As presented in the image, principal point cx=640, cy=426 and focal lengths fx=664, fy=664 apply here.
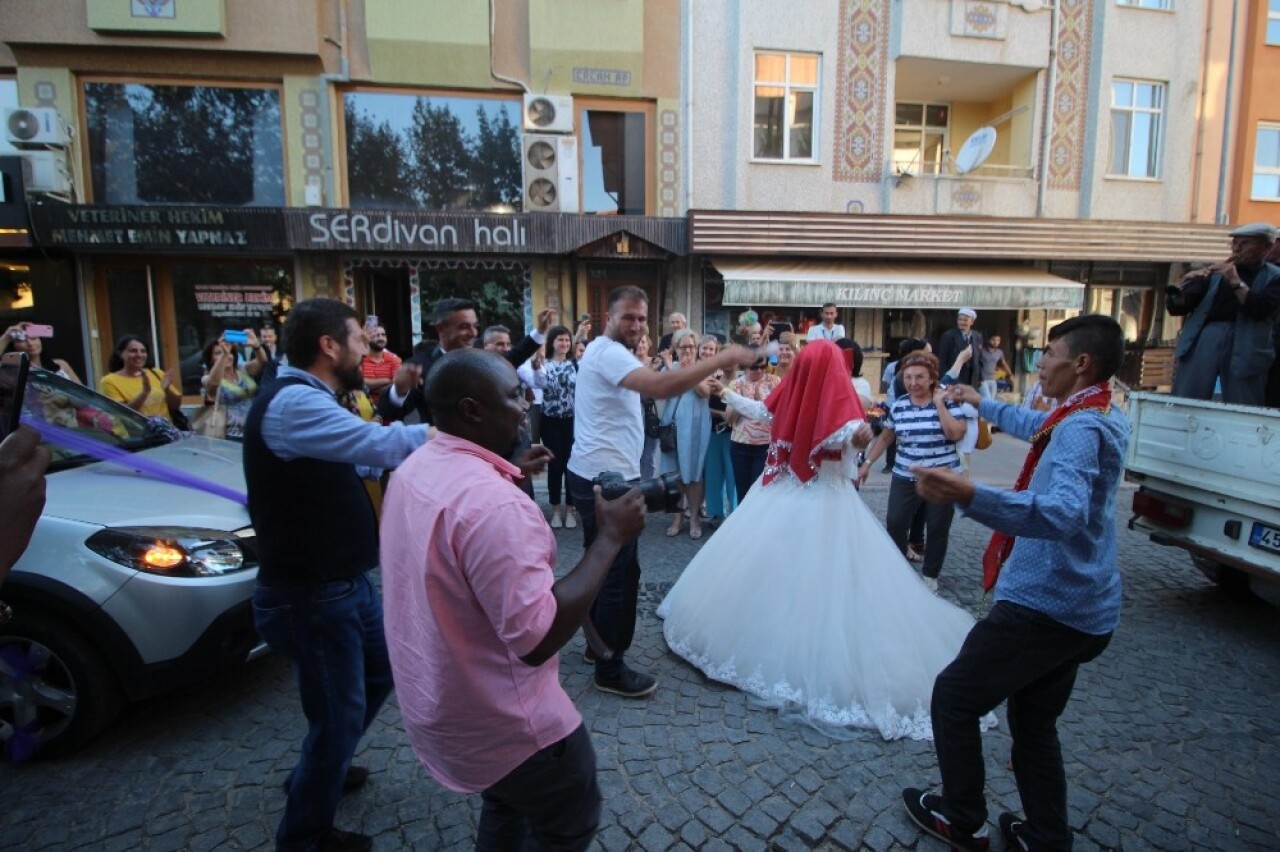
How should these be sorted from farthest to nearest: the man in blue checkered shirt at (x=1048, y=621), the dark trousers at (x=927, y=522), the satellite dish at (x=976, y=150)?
the satellite dish at (x=976, y=150), the dark trousers at (x=927, y=522), the man in blue checkered shirt at (x=1048, y=621)

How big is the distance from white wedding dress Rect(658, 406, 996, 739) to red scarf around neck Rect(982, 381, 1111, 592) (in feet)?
2.69

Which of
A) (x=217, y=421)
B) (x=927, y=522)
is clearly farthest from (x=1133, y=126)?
(x=217, y=421)

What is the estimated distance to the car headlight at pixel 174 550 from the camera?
9.60 feet

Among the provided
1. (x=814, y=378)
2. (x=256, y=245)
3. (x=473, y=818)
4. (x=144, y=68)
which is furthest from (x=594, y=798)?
(x=144, y=68)

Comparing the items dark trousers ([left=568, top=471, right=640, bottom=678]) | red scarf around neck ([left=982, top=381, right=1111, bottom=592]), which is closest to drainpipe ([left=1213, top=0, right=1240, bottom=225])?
red scarf around neck ([left=982, top=381, right=1111, bottom=592])

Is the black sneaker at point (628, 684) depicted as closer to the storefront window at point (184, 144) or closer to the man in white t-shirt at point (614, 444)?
the man in white t-shirt at point (614, 444)

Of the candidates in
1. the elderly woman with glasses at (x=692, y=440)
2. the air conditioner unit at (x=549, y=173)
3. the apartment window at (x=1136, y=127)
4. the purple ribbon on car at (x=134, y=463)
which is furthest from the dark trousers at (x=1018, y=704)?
the apartment window at (x=1136, y=127)

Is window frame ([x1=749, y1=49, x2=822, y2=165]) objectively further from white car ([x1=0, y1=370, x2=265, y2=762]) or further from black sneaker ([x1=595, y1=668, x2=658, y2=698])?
white car ([x1=0, y1=370, x2=265, y2=762])

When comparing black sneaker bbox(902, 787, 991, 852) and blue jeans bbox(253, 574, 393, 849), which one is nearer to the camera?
blue jeans bbox(253, 574, 393, 849)

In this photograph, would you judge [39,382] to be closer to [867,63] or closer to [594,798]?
[594,798]

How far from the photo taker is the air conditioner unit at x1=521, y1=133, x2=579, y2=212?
11.7 metres

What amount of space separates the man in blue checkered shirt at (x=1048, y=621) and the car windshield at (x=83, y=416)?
4324 mm

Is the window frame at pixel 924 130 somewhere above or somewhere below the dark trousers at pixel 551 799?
above

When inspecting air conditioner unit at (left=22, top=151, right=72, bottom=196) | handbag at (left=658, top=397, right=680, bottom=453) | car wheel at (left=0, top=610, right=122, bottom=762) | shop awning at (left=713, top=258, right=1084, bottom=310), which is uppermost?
air conditioner unit at (left=22, top=151, right=72, bottom=196)
